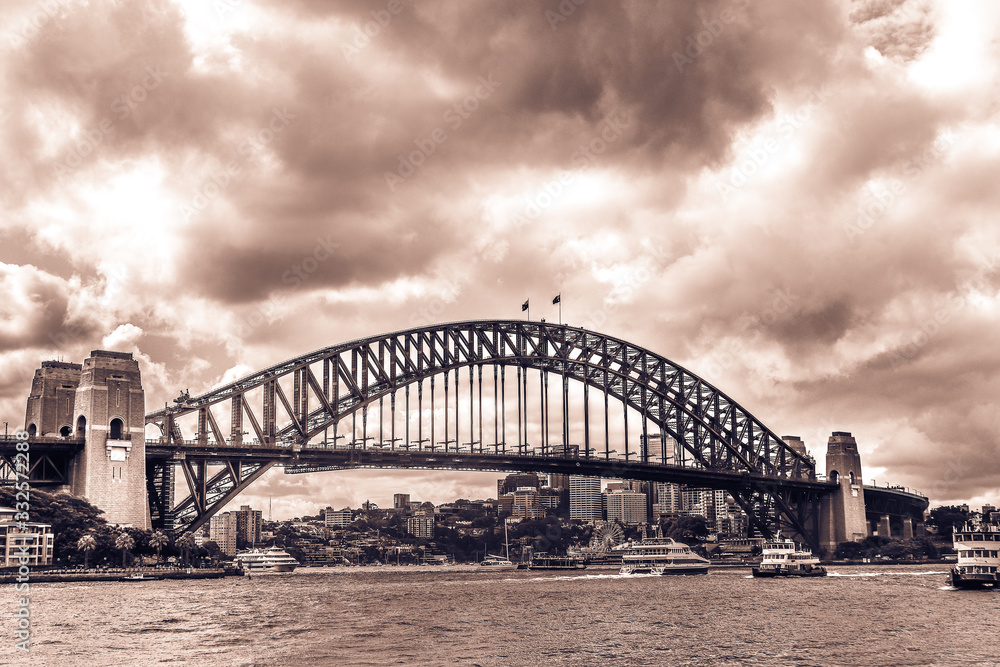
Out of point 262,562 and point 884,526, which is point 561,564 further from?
point 884,526

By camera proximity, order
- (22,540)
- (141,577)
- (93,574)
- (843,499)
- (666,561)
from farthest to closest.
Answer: (843,499), (666,561), (141,577), (93,574), (22,540)

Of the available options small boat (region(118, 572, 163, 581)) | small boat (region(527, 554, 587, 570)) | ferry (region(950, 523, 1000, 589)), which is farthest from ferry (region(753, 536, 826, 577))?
small boat (region(118, 572, 163, 581))

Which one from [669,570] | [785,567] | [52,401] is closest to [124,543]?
[52,401]

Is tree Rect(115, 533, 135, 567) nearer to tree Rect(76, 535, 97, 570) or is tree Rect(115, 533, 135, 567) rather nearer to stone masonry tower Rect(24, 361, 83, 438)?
tree Rect(76, 535, 97, 570)

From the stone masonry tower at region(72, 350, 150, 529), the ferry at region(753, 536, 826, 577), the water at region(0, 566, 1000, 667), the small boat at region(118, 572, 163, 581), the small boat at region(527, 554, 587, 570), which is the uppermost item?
the stone masonry tower at region(72, 350, 150, 529)

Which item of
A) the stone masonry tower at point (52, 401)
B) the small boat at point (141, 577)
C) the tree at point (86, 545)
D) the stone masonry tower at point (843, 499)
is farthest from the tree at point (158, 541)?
the stone masonry tower at point (843, 499)

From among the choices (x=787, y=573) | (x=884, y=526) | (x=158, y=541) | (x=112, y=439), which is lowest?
(x=787, y=573)
